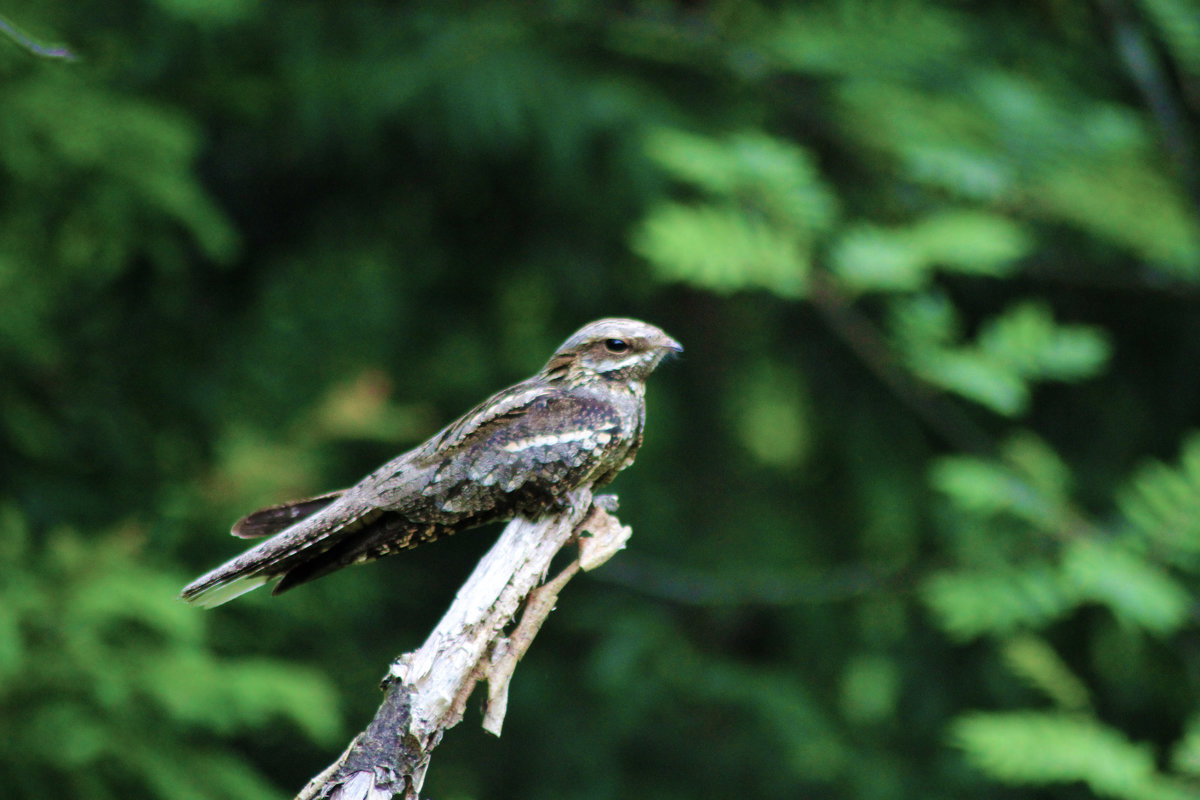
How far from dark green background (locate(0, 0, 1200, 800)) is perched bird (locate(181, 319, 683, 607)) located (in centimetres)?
176

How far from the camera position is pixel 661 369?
6840 millimetres

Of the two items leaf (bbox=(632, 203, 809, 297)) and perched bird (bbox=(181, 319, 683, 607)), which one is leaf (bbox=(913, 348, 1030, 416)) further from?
perched bird (bbox=(181, 319, 683, 607))

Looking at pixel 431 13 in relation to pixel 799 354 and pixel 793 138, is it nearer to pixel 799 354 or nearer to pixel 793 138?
pixel 793 138

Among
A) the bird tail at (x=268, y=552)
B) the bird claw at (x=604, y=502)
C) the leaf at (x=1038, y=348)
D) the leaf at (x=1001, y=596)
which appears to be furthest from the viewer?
the leaf at (x=1001, y=596)

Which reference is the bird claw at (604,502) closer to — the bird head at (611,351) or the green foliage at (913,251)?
the bird head at (611,351)

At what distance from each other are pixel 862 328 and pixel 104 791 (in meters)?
3.83

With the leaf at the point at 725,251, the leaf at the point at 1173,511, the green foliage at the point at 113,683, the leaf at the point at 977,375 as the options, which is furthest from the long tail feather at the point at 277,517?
the leaf at the point at 1173,511

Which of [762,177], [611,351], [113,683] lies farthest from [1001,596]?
[113,683]

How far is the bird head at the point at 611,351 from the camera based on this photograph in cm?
267

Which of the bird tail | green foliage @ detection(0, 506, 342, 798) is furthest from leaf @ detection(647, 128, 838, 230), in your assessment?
green foliage @ detection(0, 506, 342, 798)

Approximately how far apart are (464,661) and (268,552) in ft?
1.55

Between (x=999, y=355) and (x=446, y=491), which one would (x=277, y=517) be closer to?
(x=446, y=491)

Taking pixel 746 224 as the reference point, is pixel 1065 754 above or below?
below

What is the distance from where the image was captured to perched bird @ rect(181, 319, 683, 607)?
2.24m
